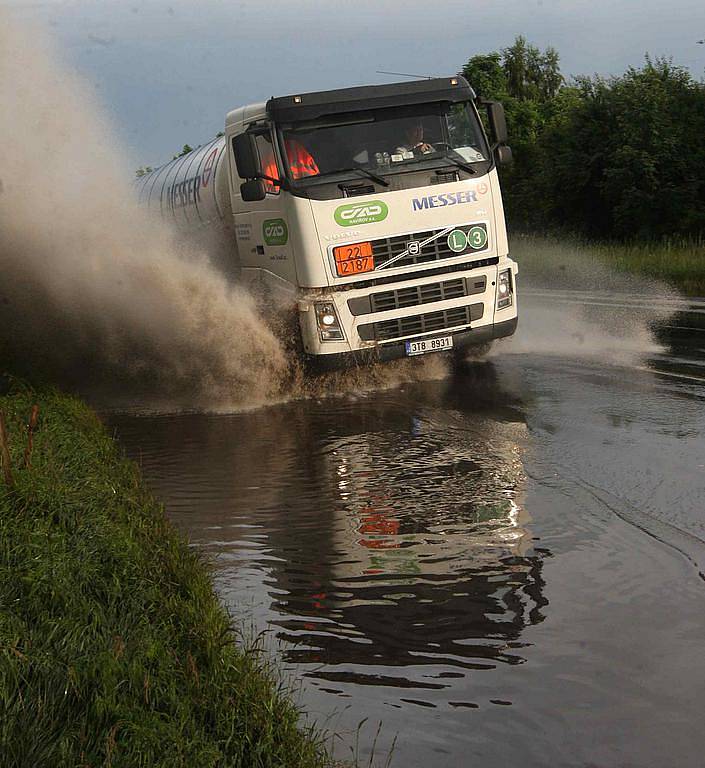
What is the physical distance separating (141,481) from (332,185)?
4.96 metres

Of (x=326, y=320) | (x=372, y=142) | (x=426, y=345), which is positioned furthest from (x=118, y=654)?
(x=372, y=142)

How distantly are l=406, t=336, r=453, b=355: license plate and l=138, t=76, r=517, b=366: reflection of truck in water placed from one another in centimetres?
1

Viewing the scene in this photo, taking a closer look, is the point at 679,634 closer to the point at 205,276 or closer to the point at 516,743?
the point at 516,743

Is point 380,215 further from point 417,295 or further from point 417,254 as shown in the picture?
point 417,295

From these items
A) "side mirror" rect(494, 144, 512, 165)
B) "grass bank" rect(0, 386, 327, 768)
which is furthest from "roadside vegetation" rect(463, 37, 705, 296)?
"grass bank" rect(0, 386, 327, 768)

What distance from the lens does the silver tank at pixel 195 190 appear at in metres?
15.6

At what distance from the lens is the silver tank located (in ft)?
51.2

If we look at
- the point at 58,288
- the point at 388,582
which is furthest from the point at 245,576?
the point at 58,288

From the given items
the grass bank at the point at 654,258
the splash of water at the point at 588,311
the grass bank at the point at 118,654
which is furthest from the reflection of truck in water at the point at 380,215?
the grass bank at the point at 654,258

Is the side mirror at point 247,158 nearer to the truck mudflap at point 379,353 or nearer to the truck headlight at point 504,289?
the truck mudflap at point 379,353

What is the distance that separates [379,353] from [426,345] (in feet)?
1.68

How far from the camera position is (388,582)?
21.6 ft

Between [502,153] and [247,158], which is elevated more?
[247,158]

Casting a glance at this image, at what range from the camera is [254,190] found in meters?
13.4
